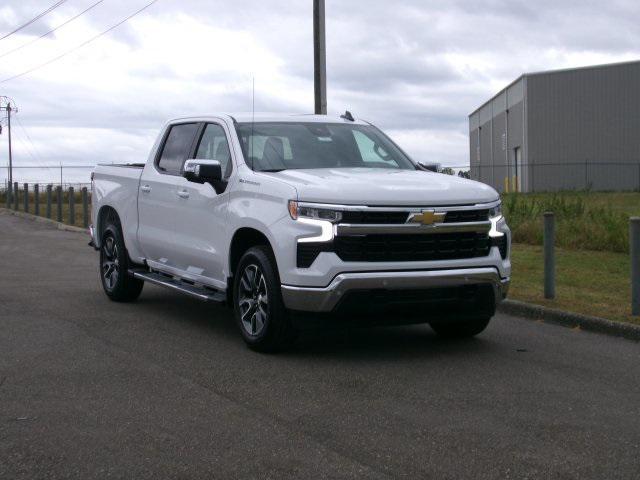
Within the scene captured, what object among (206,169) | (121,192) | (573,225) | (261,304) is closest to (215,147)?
(206,169)

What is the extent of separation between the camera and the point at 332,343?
8.60 m

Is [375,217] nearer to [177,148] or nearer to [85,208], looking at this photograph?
[177,148]

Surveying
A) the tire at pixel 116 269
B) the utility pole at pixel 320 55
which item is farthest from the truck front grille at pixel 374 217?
the utility pole at pixel 320 55

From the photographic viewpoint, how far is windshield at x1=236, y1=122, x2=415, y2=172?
8781 millimetres

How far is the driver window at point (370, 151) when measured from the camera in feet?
30.4

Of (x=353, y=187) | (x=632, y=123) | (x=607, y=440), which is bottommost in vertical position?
(x=607, y=440)

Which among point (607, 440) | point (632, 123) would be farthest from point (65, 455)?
point (632, 123)

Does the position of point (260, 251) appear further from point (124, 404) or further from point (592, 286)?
point (592, 286)

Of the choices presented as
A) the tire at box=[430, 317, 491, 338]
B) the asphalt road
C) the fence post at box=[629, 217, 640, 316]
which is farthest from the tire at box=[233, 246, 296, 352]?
the fence post at box=[629, 217, 640, 316]

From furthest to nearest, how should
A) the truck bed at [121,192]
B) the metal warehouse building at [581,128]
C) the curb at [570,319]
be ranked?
the metal warehouse building at [581,128] < the truck bed at [121,192] < the curb at [570,319]

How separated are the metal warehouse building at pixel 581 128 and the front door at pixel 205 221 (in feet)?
138

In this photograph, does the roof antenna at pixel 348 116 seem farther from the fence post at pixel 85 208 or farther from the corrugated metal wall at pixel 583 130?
the corrugated metal wall at pixel 583 130

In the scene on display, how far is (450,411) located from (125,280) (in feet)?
18.5

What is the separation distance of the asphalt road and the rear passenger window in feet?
4.82
